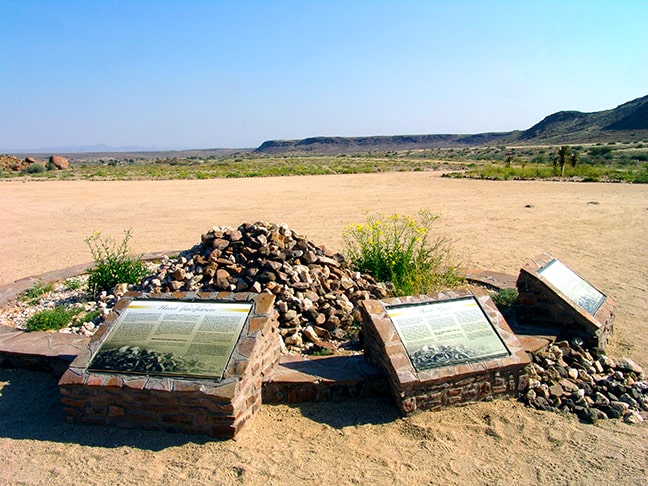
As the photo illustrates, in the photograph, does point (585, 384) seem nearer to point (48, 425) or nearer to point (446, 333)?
point (446, 333)

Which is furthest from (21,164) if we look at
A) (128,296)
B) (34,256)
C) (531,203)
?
(128,296)

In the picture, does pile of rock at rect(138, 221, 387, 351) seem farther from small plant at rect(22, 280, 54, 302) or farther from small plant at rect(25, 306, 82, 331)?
small plant at rect(22, 280, 54, 302)

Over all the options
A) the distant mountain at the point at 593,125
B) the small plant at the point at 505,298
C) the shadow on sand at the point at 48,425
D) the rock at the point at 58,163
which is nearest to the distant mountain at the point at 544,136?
the distant mountain at the point at 593,125

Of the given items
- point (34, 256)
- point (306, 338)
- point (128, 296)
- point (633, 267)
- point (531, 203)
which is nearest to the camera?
point (128, 296)

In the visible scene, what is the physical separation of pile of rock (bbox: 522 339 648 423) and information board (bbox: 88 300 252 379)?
2342mm

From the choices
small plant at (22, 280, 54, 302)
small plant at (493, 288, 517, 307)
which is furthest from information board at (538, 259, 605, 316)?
small plant at (22, 280, 54, 302)

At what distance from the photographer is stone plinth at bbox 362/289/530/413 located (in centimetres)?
352

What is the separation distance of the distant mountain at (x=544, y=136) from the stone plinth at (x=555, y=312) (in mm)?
72269

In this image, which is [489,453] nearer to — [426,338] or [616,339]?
[426,338]

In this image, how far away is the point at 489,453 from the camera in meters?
3.21

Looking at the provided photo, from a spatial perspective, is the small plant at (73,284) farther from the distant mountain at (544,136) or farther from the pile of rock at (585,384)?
the distant mountain at (544,136)

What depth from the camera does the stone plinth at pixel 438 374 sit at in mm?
3521

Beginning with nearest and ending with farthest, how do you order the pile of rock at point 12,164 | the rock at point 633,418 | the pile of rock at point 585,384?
1. the rock at point 633,418
2. the pile of rock at point 585,384
3. the pile of rock at point 12,164

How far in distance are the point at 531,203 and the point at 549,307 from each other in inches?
497
